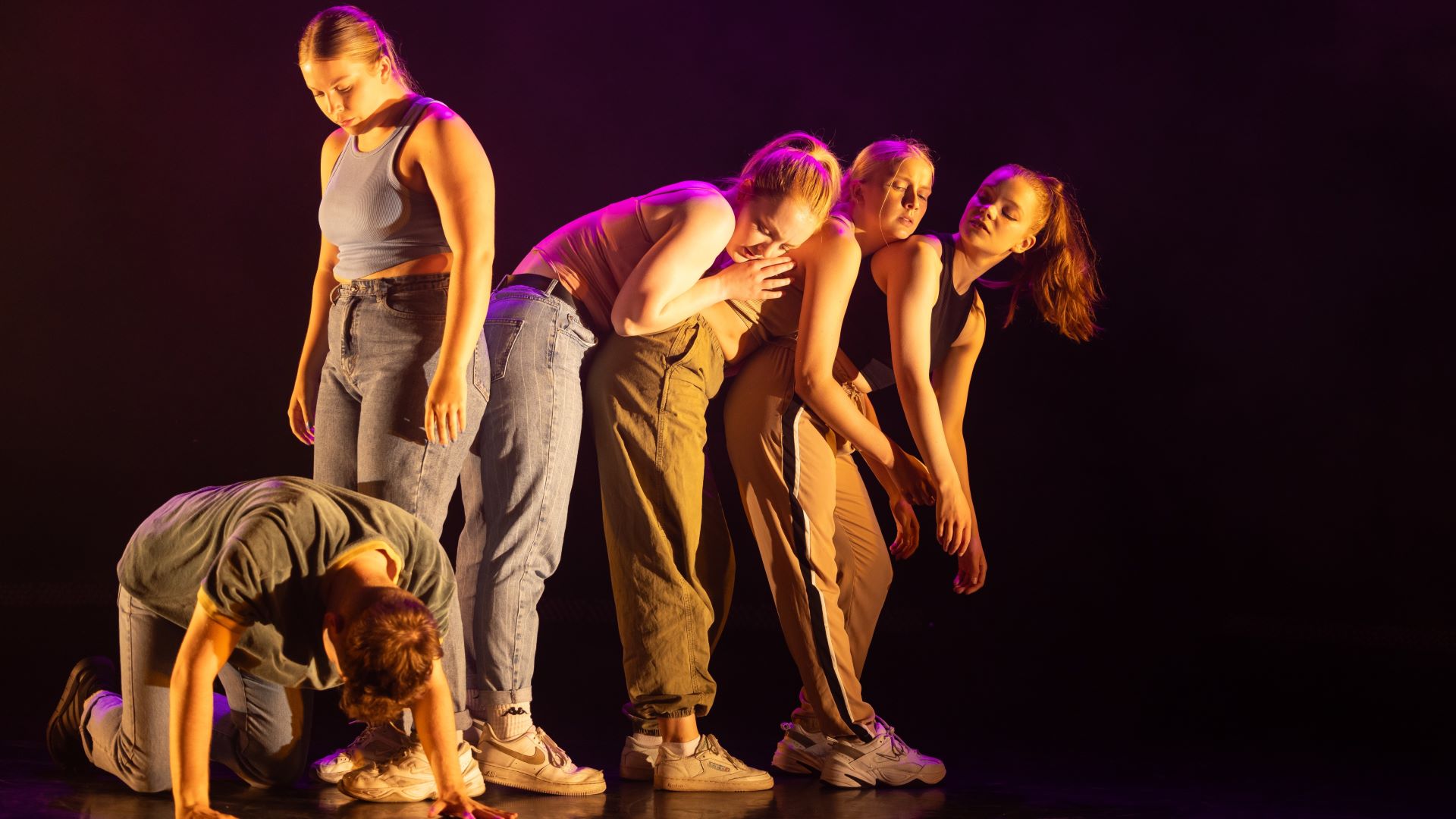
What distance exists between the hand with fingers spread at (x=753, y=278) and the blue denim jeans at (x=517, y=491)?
0.89 ft

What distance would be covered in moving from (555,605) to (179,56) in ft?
5.82

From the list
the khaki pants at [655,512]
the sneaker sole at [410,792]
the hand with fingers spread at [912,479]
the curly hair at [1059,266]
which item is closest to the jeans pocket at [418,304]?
the khaki pants at [655,512]

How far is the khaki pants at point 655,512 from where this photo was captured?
203cm

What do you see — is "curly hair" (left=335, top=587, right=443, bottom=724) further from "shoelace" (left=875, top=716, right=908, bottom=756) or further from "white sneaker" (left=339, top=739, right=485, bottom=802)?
"shoelace" (left=875, top=716, right=908, bottom=756)

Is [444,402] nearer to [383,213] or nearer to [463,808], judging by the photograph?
[383,213]

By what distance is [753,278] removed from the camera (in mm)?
2111

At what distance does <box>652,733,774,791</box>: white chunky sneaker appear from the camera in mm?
1995

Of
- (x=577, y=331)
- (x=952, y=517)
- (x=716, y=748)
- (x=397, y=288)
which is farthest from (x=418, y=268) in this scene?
(x=952, y=517)

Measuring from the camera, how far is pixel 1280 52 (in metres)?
3.31

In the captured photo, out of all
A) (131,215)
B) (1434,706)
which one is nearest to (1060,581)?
(1434,706)

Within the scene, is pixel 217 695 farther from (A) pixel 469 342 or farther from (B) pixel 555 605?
(B) pixel 555 605

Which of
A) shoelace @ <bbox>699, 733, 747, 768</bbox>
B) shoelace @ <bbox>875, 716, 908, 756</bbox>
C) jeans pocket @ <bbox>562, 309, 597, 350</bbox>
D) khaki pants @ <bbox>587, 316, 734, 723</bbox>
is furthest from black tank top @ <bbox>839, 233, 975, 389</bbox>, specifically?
shoelace @ <bbox>699, 733, 747, 768</bbox>

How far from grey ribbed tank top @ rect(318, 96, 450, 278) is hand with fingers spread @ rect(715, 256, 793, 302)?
0.46 m

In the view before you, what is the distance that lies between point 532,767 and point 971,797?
2.20 ft
